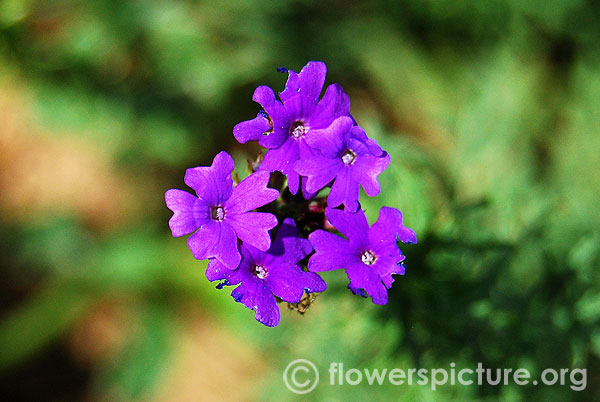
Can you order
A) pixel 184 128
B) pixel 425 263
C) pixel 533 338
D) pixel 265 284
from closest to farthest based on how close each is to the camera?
1. pixel 265 284
2. pixel 425 263
3. pixel 533 338
4. pixel 184 128

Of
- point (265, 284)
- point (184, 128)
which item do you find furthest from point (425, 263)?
point (184, 128)

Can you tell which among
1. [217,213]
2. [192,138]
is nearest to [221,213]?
[217,213]

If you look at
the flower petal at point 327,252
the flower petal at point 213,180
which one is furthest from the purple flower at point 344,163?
the flower petal at point 213,180

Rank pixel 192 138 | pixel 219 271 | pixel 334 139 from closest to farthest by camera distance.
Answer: pixel 219 271, pixel 334 139, pixel 192 138

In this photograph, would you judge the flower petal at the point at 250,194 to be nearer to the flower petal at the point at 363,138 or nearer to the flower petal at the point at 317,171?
the flower petal at the point at 317,171

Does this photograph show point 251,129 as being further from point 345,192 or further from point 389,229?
point 389,229

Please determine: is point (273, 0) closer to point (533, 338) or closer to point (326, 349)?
point (326, 349)

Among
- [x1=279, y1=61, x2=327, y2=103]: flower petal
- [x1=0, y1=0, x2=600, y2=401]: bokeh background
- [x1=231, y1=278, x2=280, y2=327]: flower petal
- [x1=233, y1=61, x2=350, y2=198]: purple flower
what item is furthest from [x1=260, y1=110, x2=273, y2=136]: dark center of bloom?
[x1=0, y1=0, x2=600, y2=401]: bokeh background
